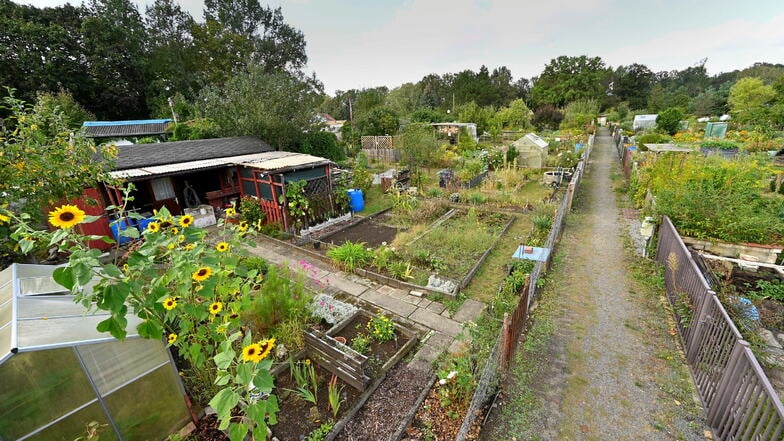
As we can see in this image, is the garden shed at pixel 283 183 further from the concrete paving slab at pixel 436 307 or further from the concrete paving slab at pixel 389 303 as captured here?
the concrete paving slab at pixel 436 307

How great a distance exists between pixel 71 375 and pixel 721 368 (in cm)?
706

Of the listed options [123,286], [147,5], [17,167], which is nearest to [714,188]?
[123,286]

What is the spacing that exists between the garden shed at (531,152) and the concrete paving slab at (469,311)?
1441 cm

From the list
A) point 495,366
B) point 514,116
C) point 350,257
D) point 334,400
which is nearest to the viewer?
point 334,400

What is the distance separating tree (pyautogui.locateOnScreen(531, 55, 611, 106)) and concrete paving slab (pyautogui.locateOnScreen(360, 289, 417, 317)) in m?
58.8

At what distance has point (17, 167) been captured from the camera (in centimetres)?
430

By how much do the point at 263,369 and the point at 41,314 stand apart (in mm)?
2632

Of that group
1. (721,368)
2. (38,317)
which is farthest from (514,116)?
(38,317)

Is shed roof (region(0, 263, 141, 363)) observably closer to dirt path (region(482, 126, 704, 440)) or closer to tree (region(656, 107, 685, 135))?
dirt path (region(482, 126, 704, 440))

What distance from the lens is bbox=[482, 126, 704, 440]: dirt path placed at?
12.1 ft

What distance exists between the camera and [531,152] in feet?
58.6

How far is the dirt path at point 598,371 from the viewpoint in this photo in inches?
145

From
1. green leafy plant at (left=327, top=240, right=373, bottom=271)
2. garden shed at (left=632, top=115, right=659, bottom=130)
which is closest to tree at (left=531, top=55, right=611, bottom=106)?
garden shed at (left=632, top=115, right=659, bottom=130)

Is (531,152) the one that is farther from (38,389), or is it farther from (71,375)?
(38,389)
